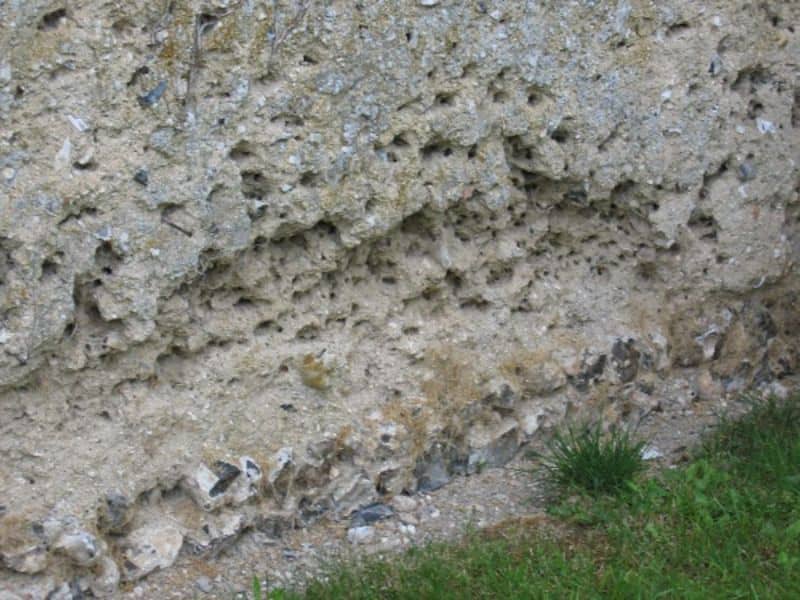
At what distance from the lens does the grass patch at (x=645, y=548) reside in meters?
3.64

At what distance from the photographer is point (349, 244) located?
3.99m

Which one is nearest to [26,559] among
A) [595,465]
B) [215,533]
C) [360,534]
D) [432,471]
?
[215,533]

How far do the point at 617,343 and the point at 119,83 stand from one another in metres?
1.97

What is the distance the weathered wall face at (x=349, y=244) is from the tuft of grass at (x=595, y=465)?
259 millimetres

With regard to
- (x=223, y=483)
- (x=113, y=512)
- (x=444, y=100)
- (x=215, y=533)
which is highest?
(x=444, y=100)

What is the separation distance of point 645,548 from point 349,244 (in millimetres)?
1205

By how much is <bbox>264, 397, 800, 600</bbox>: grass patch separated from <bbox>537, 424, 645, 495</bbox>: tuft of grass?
0.04 metres

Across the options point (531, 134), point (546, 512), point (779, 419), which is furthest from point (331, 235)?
point (779, 419)

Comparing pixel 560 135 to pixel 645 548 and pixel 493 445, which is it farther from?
pixel 645 548

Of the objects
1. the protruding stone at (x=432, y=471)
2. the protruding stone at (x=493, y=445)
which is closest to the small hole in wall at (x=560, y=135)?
the protruding stone at (x=493, y=445)

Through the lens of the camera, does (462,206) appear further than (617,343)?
No

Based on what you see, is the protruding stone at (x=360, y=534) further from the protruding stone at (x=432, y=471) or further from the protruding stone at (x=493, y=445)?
the protruding stone at (x=493, y=445)

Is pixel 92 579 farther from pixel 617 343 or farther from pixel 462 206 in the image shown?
pixel 617 343

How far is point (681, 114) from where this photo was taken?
4531 mm
